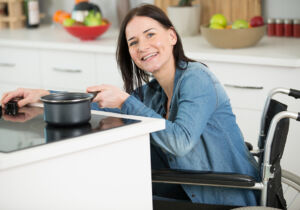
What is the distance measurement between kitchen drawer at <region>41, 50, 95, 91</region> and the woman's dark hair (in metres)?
1.03

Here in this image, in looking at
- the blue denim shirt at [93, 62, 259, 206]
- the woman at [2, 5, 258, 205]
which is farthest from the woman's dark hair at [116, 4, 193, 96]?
the blue denim shirt at [93, 62, 259, 206]

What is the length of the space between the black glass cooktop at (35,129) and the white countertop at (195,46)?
1.23m

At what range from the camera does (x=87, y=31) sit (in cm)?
315

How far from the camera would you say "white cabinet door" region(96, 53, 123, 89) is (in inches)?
118

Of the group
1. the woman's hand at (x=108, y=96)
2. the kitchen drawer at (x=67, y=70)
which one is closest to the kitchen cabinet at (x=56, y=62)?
the kitchen drawer at (x=67, y=70)

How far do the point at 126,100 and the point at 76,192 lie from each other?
0.38 metres

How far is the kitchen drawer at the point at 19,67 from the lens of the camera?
331cm

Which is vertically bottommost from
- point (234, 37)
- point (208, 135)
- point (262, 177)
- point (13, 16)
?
point (262, 177)

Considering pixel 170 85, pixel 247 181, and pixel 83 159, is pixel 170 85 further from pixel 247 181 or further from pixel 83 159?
pixel 83 159

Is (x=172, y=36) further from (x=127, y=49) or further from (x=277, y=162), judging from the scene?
(x=277, y=162)

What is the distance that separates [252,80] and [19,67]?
4.95 ft

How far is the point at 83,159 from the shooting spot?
1280 mm

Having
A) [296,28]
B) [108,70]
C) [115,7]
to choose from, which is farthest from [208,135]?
[115,7]

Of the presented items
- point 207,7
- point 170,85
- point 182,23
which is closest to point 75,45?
point 182,23
